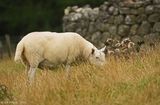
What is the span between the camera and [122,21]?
20.2m

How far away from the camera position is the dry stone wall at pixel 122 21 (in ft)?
62.5

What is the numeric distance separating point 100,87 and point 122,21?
978 centimetres

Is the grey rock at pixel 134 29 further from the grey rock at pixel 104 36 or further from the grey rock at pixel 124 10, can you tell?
the grey rock at pixel 104 36

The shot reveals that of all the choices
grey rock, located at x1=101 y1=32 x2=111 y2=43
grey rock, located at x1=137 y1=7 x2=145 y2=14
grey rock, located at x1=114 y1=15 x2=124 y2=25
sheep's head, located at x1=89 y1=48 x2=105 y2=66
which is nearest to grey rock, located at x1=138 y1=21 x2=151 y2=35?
grey rock, located at x1=137 y1=7 x2=145 y2=14

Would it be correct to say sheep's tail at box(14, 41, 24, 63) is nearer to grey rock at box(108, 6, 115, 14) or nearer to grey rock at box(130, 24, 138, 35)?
grey rock at box(130, 24, 138, 35)

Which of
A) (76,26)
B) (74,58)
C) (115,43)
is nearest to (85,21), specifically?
(76,26)

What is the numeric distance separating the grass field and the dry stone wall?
6.13 metres

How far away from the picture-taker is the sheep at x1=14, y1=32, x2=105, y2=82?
13.1 metres

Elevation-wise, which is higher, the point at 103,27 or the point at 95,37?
the point at 103,27

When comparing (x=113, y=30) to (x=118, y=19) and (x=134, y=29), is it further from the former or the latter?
(x=134, y=29)

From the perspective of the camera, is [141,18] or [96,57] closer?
[96,57]

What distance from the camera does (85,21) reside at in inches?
898

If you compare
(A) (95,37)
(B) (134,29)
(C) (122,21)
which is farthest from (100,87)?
(A) (95,37)

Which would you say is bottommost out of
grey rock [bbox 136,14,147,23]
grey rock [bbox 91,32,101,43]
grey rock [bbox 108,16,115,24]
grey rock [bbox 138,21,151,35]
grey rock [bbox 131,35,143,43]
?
grey rock [bbox 91,32,101,43]
